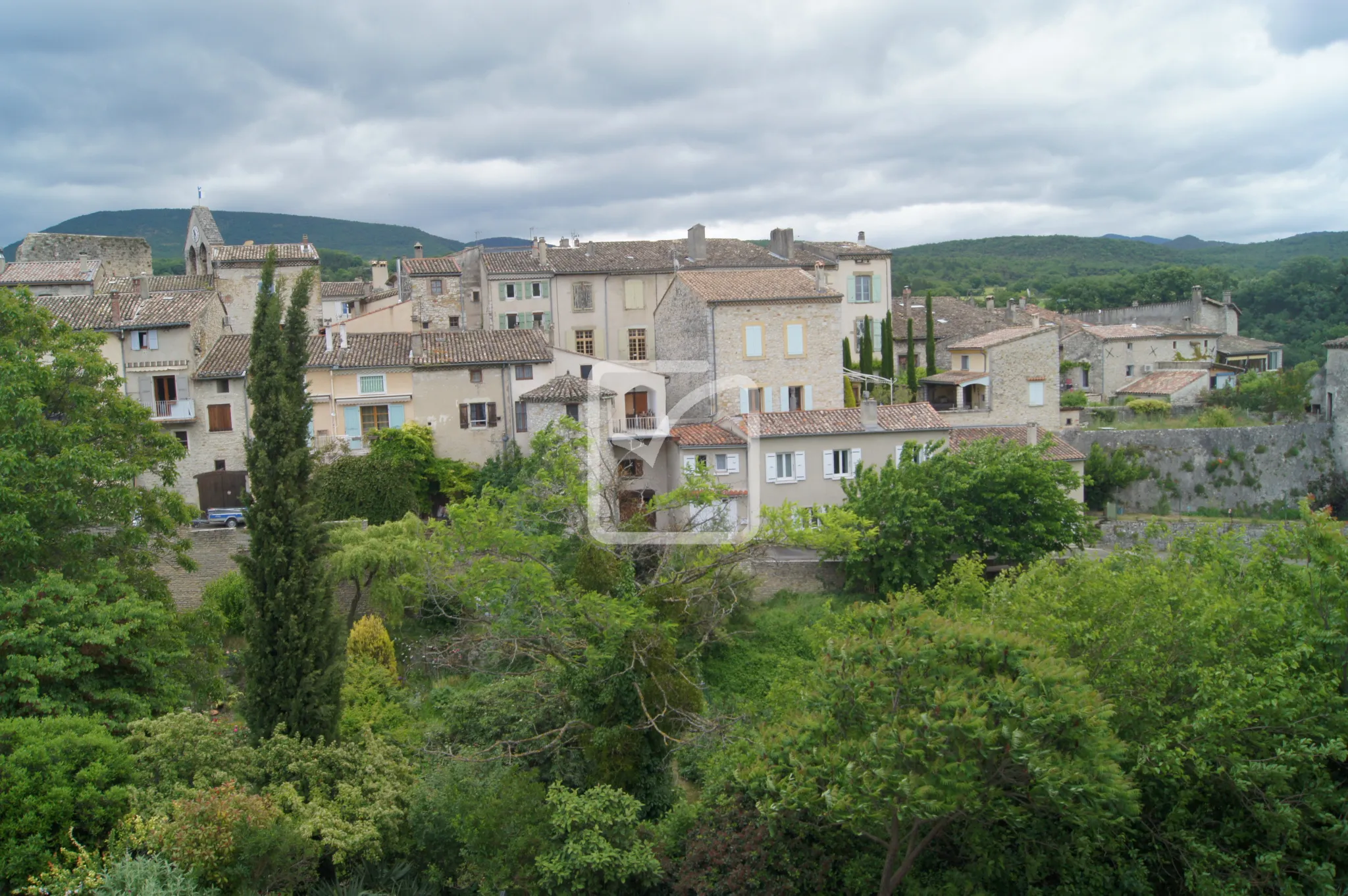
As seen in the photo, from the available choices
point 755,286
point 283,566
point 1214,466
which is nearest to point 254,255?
point 755,286

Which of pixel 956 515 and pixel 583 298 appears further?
pixel 583 298

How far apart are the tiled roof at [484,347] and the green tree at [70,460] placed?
14.9m

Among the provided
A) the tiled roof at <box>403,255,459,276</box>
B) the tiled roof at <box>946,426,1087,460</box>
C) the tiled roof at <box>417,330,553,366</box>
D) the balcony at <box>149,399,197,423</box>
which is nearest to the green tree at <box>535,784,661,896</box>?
the tiled roof at <box>417,330,553,366</box>

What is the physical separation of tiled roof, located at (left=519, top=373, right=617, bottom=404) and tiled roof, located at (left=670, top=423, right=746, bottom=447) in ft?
8.90

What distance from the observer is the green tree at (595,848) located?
1432 cm

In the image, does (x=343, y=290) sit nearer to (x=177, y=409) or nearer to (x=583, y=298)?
(x=583, y=298)

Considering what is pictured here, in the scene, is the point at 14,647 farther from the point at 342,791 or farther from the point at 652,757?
the point at 652,757

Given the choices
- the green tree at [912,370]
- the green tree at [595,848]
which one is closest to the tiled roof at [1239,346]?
the green tree at [912,370]

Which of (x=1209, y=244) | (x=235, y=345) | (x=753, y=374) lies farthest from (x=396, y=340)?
(x=1209, y=244)

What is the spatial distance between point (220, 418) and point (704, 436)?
655 inches

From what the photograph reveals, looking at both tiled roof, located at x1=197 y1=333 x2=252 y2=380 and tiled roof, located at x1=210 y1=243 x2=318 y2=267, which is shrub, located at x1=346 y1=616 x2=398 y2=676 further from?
tiled roof, located at x1=210 y1=243 x2=318 y2=267

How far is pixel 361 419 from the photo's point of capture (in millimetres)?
35562

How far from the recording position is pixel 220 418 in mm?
35250

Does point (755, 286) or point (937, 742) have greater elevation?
point (755, 286)
